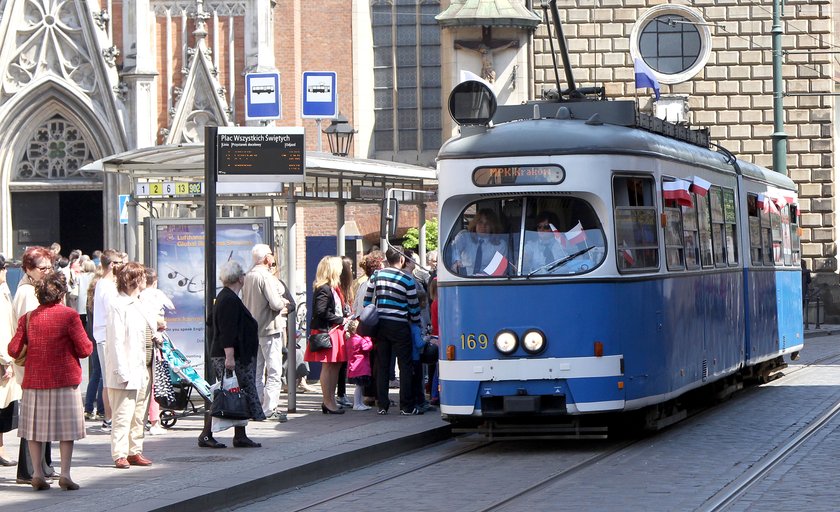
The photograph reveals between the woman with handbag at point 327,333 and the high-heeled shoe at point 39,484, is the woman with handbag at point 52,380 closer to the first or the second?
the high-heeled shoe at point 39,484

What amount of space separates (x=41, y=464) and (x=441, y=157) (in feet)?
15.0

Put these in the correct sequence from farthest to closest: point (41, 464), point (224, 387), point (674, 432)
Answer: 1. point (674, 432)
2. point (224, 387)
3. point (41, 464)

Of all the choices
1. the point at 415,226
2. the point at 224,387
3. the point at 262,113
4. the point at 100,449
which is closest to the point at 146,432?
the point at 100,449

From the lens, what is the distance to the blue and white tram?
13.1 meters

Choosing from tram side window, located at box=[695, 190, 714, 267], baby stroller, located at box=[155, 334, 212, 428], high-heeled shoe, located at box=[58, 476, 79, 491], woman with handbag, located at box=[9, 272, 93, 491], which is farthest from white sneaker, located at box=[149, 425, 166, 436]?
tram side window, located at box=[695, 190, 714, 267]

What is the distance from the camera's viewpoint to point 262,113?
2053 centimetres

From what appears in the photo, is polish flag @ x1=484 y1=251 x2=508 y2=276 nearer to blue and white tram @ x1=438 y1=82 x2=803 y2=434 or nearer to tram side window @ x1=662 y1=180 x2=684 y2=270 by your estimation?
blue and white tram @ x1=438 y1=82 x2=803 y2=434

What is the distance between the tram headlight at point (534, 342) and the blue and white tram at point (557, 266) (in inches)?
0.5

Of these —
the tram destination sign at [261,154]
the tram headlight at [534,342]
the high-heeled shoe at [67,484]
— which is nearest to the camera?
the high-heeled shoe at [67,484]

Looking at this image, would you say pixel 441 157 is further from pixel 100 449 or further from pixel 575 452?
pixel 100 449

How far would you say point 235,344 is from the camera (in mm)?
13188

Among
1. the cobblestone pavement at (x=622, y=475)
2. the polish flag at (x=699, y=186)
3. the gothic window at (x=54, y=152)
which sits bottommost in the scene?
the cobblestone pavement at (x=622, y=475)

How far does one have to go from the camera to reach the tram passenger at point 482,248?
1335 centimetres

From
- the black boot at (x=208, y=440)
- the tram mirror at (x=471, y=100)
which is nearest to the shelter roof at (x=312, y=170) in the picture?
the tram mirror at (x=471, y=100)
